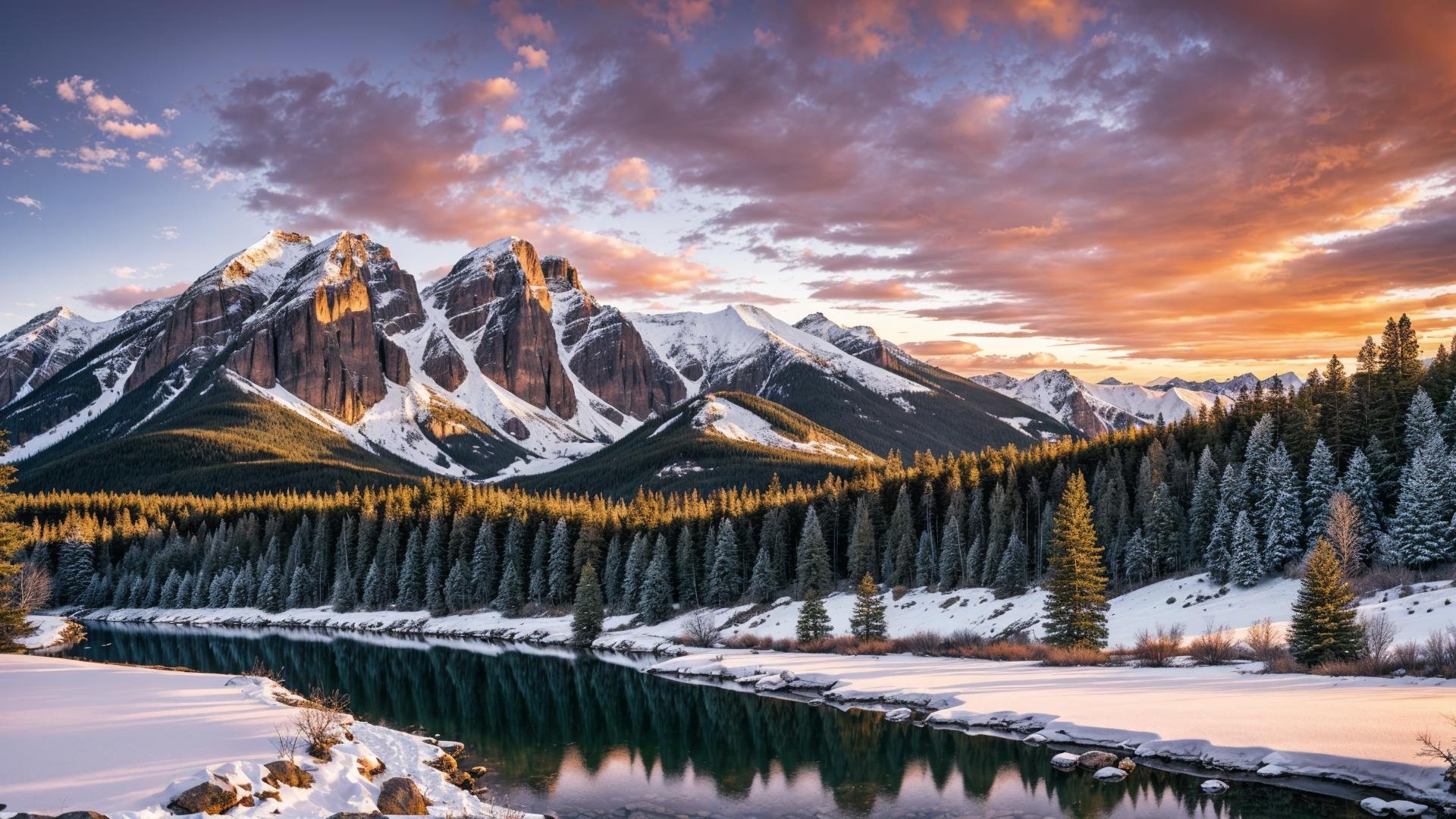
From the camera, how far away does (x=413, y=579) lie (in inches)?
4392

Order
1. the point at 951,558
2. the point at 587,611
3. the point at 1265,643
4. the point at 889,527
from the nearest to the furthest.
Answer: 1. the point at 1265,643
2. the point at 587,611
3. the point at 951,558
4. the point at 889,527

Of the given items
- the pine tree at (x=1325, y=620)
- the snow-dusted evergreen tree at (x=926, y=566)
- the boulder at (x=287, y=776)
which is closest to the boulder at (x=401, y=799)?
the boulder at (x=287, y=776)

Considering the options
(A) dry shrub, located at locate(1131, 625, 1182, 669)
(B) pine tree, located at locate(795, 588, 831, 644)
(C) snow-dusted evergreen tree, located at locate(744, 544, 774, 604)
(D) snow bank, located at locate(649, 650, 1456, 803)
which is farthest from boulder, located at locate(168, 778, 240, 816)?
(C) snow-dusted evergreen tree, located at locate(744, 544, 774, 604)

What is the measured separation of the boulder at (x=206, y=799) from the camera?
20641 millimetres

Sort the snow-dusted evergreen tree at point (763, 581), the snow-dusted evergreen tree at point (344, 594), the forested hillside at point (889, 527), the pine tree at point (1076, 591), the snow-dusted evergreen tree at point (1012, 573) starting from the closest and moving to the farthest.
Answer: the pine tree at point (1076, 591) → the forested hillside at point (889, 527) → the snow-dusted evergreen tree at point (1012, 573) → the snow-dusted evergreen tree at point (763, 581) → the snow-dusted evergreen tree at point (344, 594)

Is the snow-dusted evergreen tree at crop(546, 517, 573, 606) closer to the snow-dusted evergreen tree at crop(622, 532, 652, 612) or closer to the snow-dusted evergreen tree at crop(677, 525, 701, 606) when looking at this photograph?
the snow-dusted evergreen tree at crop(622, 532, 652, 612)

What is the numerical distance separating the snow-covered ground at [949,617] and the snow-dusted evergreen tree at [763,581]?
200 centimetres

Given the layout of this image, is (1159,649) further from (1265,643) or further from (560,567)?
(560,567)

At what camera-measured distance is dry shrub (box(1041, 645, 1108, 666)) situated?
48219 millimetres

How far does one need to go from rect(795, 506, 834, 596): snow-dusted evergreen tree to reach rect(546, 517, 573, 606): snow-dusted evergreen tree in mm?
27562

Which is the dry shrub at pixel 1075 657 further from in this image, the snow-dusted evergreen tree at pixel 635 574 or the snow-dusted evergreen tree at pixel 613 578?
the snow-dusted evergreen tree at pixel 613 578

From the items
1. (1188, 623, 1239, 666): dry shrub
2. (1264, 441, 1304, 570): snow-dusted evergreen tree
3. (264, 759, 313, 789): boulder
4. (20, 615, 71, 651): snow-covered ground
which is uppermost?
(1264, 441, 1304, 570): snow-dusted evergreen tree

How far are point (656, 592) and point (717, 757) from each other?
178 ft

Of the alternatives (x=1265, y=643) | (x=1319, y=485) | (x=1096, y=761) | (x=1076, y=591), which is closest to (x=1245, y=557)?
(x=1319, y=485)
